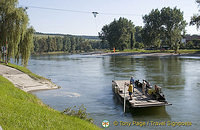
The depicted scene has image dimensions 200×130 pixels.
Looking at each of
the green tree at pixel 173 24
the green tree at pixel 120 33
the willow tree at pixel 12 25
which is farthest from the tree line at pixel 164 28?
the willow tree at pixel 12 25

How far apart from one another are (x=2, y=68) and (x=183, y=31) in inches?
4010

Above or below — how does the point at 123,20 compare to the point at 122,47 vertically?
above

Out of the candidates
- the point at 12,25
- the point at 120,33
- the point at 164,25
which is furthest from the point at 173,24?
the point at 12,25

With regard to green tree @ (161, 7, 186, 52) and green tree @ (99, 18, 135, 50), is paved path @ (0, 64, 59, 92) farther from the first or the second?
green tree @ (99, 18, 135, 50)

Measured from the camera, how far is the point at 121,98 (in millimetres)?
21250

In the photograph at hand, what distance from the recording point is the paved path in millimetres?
27056

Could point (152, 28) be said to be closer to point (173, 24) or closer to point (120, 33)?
point (173, 24)

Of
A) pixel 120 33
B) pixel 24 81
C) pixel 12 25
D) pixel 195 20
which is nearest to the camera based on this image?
pixel 24 81

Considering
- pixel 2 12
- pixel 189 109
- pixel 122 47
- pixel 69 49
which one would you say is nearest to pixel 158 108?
pixel 189 109

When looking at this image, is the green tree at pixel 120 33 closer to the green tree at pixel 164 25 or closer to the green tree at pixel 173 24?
the green tree at pixel 164 25

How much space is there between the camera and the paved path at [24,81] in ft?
88.8

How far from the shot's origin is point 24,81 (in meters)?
29.2

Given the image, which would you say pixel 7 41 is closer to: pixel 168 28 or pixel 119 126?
pixel 119 126

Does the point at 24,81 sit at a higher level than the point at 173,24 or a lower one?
lower
